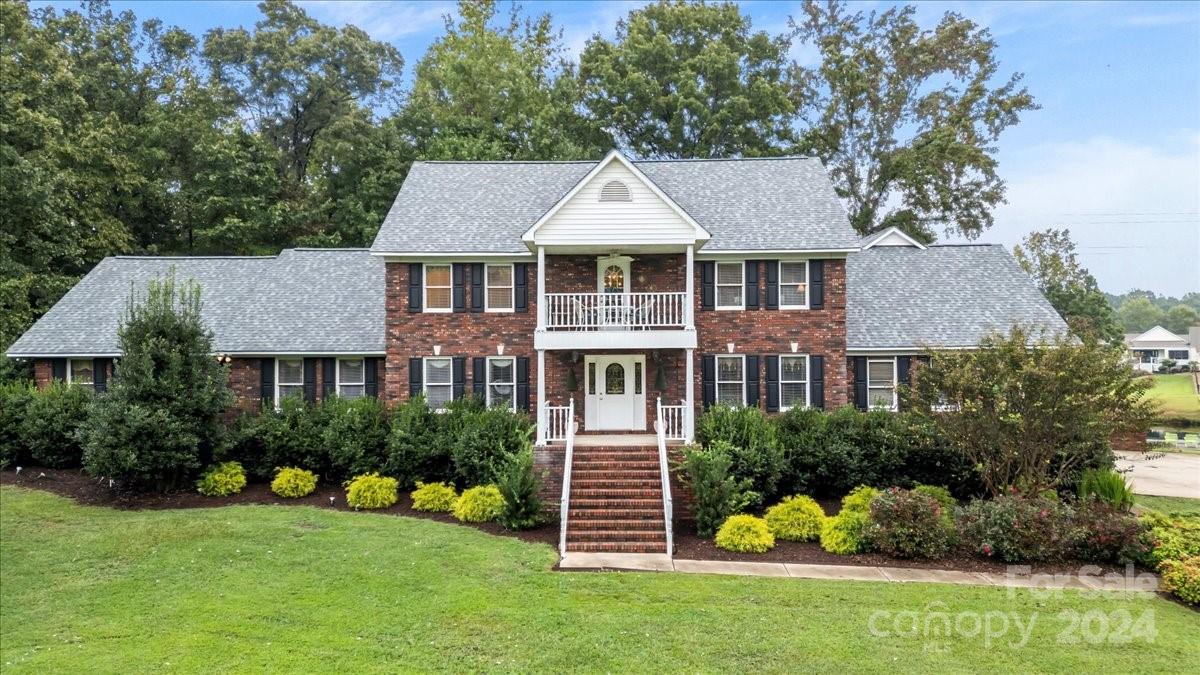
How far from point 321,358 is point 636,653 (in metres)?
14.6

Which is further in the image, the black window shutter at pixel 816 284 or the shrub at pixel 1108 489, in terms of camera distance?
the black window shutter at pixel 816 284

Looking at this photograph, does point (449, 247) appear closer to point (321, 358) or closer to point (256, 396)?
point (321, 358)

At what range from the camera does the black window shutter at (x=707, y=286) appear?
61.7ft

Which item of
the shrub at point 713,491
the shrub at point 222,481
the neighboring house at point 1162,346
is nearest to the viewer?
the shrub at point 713,491

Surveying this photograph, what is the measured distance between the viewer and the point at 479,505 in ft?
48.8

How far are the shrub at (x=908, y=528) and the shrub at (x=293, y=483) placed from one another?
12.7 metres

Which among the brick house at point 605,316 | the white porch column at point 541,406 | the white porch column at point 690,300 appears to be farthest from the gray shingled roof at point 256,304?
the white porch column at point 690,300

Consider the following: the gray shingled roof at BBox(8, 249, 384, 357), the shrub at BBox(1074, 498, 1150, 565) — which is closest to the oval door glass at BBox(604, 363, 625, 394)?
the gray shingled roof at BBox(8, 249, 384, 357)

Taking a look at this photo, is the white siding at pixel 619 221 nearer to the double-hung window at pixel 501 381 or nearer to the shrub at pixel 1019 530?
the double-hung window at pixel 501 381

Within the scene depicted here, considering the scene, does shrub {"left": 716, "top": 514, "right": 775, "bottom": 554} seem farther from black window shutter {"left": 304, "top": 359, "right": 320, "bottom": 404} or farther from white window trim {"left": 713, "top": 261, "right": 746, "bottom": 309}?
black window shutter {"left": 304, "top": 359, "right": 320, "bottom": 404}

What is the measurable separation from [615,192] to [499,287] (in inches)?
167

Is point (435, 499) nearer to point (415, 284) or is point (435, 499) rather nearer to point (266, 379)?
point (415, 284)

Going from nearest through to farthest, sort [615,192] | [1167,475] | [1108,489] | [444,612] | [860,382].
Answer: [444,612] < [1108,489] < [615,192] < [860,382] < [1167,475]

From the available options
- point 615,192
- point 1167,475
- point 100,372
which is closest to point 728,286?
point 615,192
